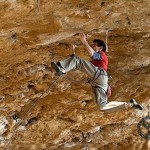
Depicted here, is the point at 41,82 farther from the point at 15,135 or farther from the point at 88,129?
the point at 88,129

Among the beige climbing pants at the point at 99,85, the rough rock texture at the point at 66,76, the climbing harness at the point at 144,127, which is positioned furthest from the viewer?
the climbing harness at the point at 144,127

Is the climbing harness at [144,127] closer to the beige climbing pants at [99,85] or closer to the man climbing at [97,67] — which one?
the beige climbing pants at [99,85]

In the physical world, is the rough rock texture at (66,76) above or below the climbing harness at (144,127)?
above

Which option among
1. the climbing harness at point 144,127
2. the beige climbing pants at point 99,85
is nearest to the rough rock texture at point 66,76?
the climbing harness at point 144,127

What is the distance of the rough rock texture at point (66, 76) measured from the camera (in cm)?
1076

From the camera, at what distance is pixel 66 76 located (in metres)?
14.8

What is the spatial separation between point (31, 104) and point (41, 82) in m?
1.36

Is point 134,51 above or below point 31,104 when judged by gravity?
above

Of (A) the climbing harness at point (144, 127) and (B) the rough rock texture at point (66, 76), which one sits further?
(A) the climbing harness at point (144, 127)

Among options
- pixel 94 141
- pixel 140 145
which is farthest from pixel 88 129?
pixel 140 145

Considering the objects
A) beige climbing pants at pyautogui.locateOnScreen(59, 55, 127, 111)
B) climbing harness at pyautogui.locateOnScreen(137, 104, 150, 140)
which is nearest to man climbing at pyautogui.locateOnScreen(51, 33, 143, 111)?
beige climbing pants at pyautogui.locateOnScreen(59, 55, 127, 111)

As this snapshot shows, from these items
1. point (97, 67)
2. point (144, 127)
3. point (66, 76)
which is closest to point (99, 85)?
point (97, 67)

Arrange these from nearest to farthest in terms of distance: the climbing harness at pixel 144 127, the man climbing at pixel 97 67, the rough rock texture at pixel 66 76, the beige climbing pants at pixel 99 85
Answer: the man climbing at pixel 97 67
the beige climbing pants at pixel 99 85
the rough rock texture at pixel 66 76
the climbing harness at pixel 144 127

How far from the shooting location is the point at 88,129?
18156 mm
